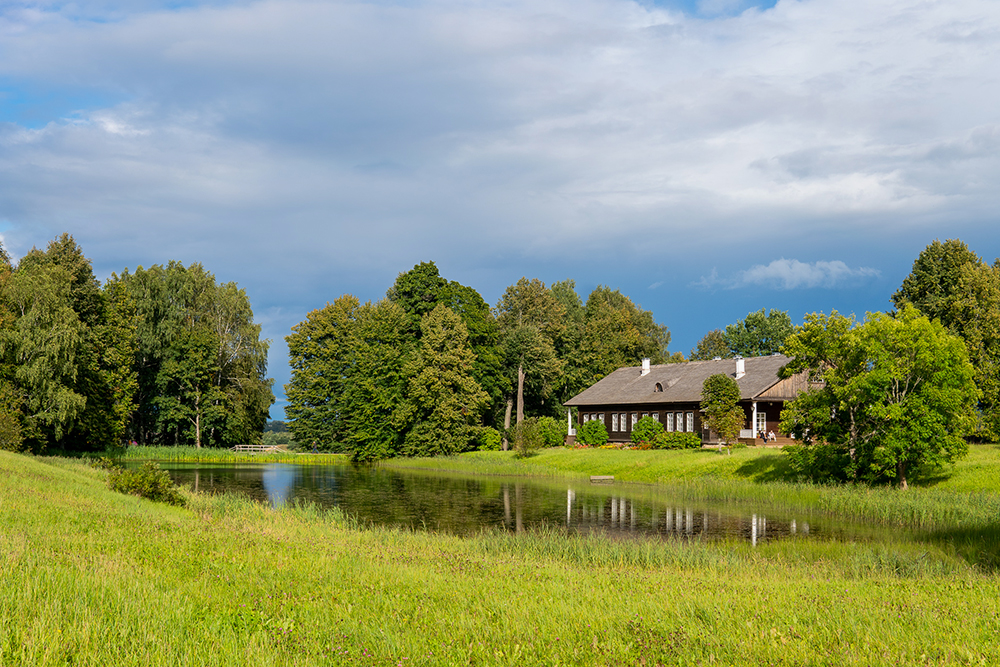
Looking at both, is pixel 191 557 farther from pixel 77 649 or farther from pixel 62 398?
pixel 62 398

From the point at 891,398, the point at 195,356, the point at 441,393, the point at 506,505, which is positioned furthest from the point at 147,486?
the point at 195,356

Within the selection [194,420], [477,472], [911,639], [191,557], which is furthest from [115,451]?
[911,639]

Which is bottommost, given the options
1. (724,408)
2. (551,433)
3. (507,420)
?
(551,433)

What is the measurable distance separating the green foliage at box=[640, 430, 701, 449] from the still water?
901cm

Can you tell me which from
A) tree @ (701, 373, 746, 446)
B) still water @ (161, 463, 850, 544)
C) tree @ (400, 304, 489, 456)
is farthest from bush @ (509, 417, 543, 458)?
tree @ (701, 373, 746, 446)

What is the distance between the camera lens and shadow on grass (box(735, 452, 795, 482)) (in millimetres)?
33569

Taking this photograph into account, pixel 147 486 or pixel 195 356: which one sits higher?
pixel 195 356

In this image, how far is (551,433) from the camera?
5850cm

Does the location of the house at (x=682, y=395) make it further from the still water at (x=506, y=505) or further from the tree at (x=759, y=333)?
the tree at (x=759, y=333)

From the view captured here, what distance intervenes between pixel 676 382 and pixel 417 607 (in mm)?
51505

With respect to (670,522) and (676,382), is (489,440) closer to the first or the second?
(676,382)

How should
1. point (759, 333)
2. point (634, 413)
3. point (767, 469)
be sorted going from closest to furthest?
point (767, 469) → point (634, 413) → point (759, 333)

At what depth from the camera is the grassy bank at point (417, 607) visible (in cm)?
673

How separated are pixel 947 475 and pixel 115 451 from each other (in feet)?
184
